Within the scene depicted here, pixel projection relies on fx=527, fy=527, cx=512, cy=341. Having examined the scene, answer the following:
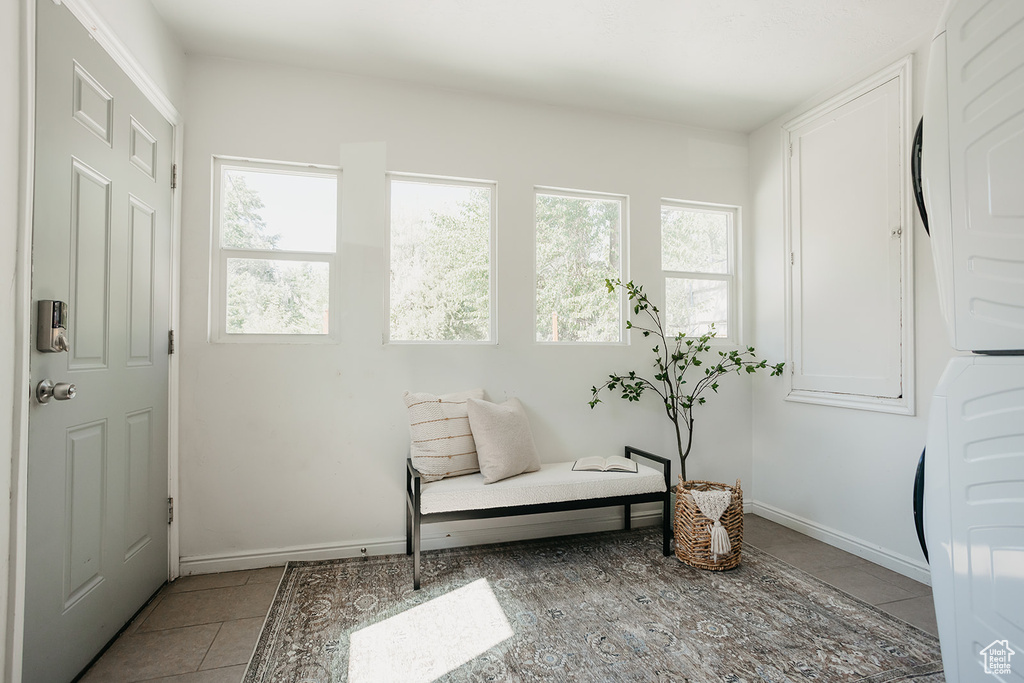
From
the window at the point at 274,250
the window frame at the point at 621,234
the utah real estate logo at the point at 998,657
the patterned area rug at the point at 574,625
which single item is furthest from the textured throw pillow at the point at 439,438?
the utah real estate logo at the point at 998,657

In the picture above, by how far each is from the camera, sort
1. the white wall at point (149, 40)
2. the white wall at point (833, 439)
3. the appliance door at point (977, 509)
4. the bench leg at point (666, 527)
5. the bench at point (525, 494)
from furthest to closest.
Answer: the bench leg at point (666, 527)
the white wall at point (833, 439)
the bench at point (525, 494)
the white wall at point (149, 40)
the appliance door at point (977, 509)

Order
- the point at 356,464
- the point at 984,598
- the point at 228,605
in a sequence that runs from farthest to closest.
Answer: the point at 356,464
the point at 228,605
the point at 984,598

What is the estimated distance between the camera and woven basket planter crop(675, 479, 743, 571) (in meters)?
2.69

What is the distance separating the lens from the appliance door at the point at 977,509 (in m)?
1.10

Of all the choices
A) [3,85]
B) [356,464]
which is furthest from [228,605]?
[3,85]

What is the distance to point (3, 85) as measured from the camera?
1.43 metres

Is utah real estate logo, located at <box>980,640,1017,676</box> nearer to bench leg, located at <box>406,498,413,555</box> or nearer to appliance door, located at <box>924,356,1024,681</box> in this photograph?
appliance door, located at <box>924,356,1024,681</box>

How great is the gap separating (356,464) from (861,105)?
11.3 ft

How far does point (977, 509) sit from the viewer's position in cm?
117

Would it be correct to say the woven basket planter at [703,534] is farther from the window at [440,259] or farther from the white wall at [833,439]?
the window at [440,259]

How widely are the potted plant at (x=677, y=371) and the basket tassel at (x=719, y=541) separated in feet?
2.15

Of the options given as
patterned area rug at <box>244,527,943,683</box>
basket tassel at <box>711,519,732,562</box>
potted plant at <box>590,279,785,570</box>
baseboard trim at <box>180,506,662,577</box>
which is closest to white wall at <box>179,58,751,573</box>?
baseboard trim at <box>180,506,662,577</box>

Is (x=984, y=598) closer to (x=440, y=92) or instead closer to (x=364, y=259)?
(x=364, y=259)

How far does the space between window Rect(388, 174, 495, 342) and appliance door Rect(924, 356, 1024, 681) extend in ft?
7.56
